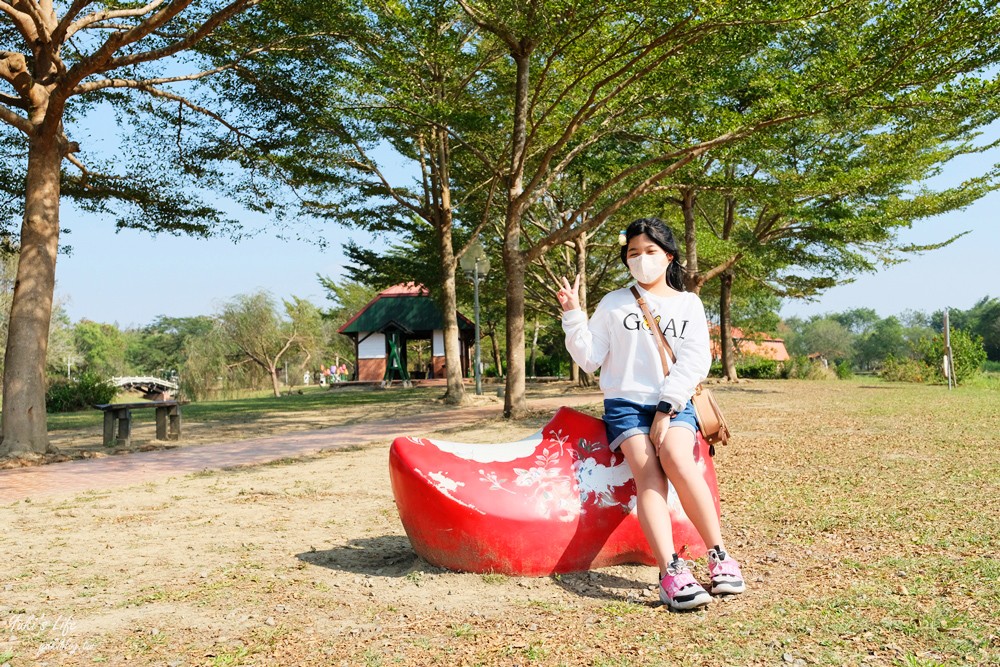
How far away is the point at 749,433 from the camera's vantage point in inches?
420

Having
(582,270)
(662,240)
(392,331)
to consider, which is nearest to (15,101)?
(662,240)

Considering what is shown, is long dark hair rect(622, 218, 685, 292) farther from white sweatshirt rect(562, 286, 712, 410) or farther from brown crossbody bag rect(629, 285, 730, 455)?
brown crossbody bag rect(629, 285, 730, 455)

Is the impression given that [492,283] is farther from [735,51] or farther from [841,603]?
[841,603]

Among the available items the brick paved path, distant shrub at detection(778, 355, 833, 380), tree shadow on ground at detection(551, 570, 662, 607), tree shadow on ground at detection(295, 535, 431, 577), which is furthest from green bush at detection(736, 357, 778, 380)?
tree shadow on ground at detection(551, 570, 662, 607)

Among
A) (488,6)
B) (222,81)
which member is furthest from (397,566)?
(222,81)

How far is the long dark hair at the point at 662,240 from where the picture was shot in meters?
3.91

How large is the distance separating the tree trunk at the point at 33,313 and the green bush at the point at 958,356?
22617 millimetres

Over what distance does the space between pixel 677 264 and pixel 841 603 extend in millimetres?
1765

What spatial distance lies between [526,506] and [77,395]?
74.5 ft

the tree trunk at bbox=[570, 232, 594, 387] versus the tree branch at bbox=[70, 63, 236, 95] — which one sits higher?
the tree branch at bbox=[70, 63, 236, 95]

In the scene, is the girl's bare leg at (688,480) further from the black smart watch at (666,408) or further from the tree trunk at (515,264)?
the tree trunk at (515,264)

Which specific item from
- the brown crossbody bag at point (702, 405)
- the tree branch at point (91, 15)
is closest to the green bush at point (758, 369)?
the tree branch at point (91, 15)

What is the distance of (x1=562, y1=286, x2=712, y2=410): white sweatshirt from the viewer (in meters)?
3.64

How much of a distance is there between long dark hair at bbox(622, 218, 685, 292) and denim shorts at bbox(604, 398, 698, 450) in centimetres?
65
